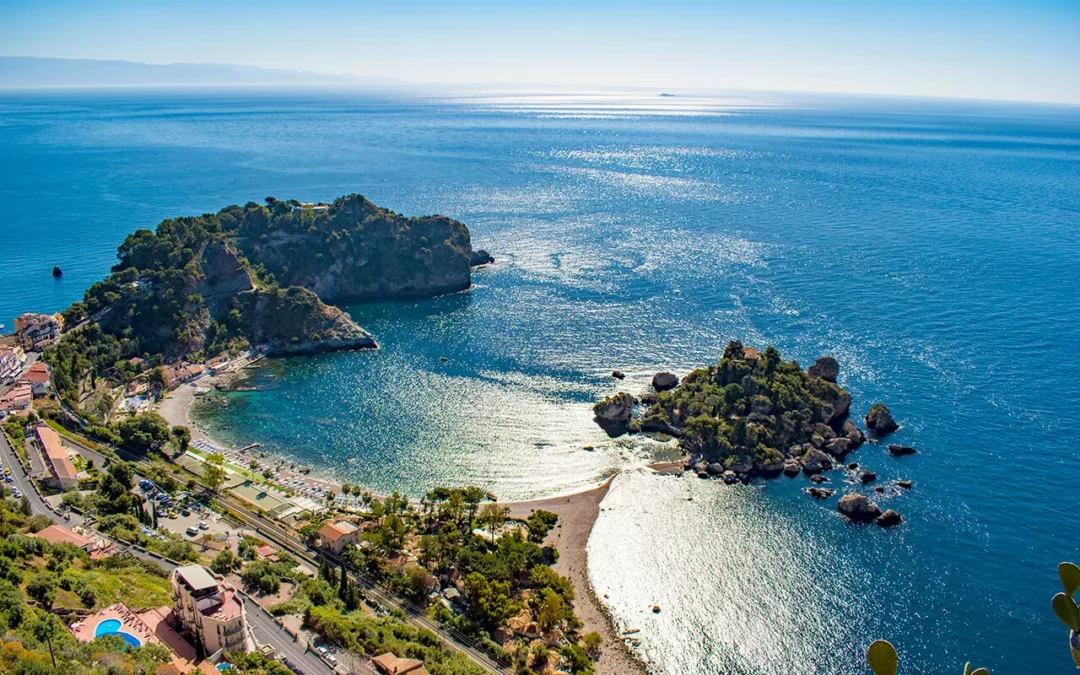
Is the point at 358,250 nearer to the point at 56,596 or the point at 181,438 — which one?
the point at 181,438

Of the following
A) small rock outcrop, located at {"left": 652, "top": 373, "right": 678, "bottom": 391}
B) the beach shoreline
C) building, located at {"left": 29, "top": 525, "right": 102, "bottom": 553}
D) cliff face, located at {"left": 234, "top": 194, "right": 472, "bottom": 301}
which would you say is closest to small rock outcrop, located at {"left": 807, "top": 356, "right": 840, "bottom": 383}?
small rock outcrop, located at {"left": 652, "top": 373, "right": 678, "bottom": 391}

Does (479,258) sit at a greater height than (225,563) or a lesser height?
greater

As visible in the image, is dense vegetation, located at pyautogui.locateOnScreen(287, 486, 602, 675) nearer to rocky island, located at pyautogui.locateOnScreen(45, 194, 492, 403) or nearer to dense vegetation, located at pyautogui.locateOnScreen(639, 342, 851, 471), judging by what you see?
dense vegetation, located at pyautogui.locateOnScreen(639, 342, 851, 471)

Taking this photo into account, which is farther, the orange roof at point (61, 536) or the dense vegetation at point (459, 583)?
the orange roof at point (61, 536)

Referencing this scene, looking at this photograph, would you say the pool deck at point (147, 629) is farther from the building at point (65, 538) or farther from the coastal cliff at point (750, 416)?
the coastal cliff at point (750, 416)

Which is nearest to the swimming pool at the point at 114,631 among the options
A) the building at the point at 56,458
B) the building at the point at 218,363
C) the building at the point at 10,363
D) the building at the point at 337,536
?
the building at the point at 337,536

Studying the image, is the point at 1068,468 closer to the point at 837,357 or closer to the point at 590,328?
the point at 837,357

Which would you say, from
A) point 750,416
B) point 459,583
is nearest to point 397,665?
point 459,583
